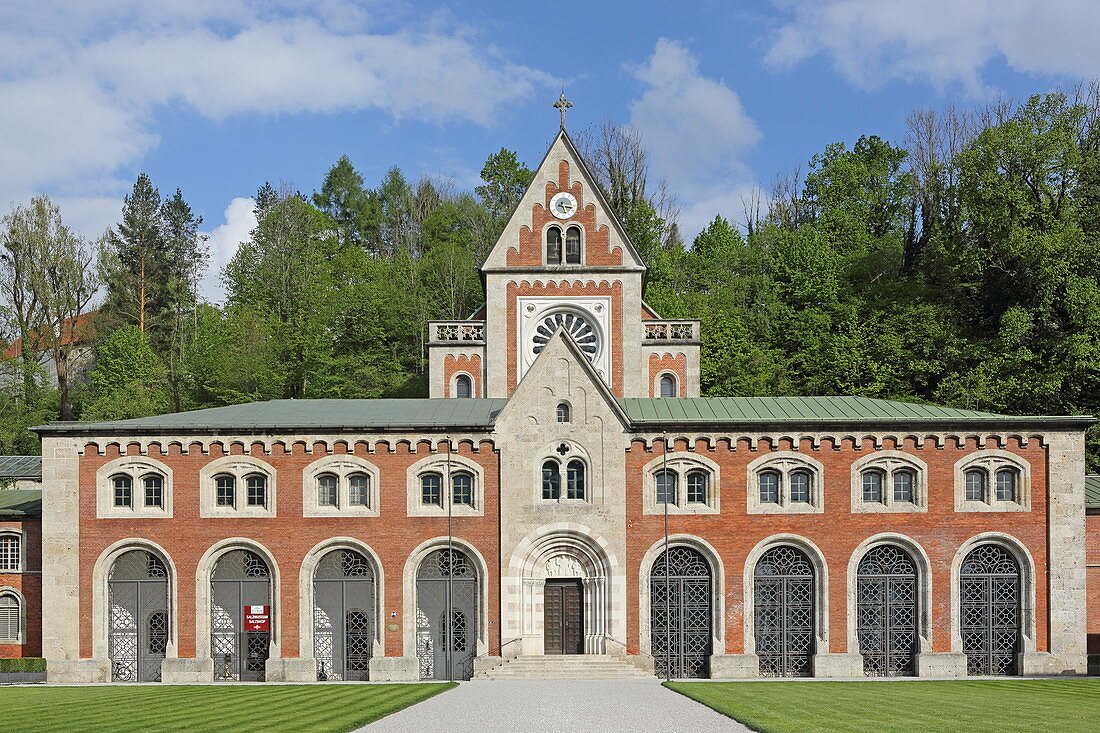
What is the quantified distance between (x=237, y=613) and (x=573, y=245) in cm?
2036

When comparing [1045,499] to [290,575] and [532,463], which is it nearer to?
[532,463]

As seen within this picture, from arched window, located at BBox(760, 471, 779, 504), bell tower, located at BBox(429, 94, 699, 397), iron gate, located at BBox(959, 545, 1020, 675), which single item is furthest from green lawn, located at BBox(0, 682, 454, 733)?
bell tower, located at BBox(429, 94, 699, 397)

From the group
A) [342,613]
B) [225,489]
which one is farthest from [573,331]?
[225,489]

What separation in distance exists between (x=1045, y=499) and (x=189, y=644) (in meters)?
27.1

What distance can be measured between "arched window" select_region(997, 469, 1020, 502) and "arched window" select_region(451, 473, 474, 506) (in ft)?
54.6

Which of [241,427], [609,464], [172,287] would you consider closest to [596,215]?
[609,464]

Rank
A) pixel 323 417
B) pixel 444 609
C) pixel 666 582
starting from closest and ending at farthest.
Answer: pixel 666 582, pixel 444 609, pixel 323 417

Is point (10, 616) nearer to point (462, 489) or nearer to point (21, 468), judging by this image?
point (21, 468)

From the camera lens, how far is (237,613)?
35438mm

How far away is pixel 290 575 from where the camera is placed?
35312 mm

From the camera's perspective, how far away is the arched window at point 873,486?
35688 millimetres

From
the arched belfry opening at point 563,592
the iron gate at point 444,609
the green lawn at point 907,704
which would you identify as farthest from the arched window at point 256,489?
the green lawn at point 907,704

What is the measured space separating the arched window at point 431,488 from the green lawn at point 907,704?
945 cm

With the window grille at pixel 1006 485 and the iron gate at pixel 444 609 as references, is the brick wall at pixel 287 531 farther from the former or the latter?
the window grille at pixel 1006 485
